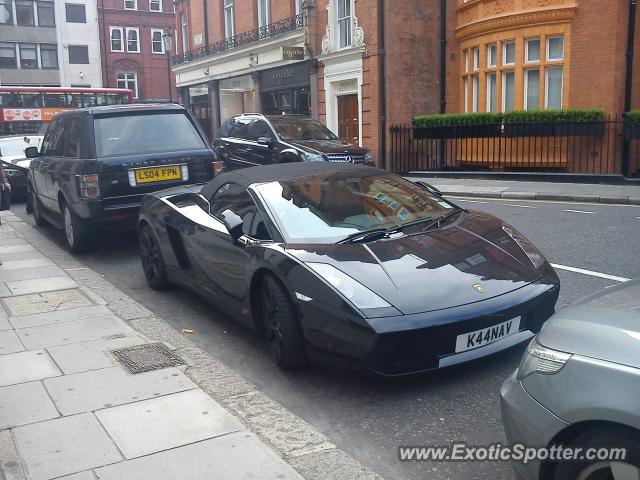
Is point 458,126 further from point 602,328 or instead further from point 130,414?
point 602,328

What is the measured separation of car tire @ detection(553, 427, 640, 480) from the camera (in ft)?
7.68

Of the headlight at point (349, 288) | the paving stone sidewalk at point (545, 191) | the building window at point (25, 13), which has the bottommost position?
the paving stone sidewalk at point (545, 191)

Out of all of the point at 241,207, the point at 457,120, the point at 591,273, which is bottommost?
the point at 591,273

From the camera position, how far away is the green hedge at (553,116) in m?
15.7

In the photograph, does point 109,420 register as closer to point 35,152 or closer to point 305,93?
point 35,152

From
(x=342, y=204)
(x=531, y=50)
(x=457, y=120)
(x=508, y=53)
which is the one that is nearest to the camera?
(x=342, y=204)

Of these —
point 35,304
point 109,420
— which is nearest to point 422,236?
point 109,420

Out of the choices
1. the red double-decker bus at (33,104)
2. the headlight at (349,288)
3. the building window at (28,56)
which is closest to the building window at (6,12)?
the building window at (28,56)

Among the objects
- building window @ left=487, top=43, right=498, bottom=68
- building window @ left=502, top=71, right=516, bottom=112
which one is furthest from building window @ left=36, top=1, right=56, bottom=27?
building window @ left=502, top=71, right=516, bottom=112

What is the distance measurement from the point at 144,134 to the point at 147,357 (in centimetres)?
461

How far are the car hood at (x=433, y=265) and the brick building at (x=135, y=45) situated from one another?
56.9 metres

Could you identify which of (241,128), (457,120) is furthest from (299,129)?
(457,120)

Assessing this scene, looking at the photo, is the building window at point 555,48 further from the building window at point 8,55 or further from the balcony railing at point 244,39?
the building window at point 8,55

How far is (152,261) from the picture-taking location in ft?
23.5
